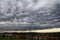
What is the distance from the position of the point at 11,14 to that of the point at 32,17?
24cm

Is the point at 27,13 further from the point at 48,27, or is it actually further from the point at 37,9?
the point at 48,27

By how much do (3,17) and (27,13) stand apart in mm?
272

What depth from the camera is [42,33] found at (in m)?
1.99

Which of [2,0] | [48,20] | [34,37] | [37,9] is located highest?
[2,0]

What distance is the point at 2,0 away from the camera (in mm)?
2018

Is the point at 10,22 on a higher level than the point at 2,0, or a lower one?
lower

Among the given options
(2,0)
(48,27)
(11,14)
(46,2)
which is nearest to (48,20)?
(48,27)

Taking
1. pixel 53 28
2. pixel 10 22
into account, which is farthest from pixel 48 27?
pixel 10 22

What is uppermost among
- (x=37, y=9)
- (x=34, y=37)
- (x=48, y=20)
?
(x=37, y=9)

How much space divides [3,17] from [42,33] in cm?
47

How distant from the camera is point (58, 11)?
6.56 feet

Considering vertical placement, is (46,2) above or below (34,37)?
above

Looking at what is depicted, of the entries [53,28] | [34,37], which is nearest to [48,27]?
[53,28]

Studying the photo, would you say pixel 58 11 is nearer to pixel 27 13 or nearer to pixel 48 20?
pixel 48 20
